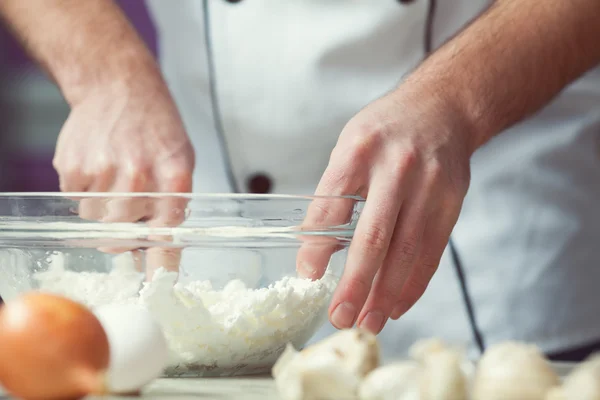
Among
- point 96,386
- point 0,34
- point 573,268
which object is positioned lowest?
point 0,34

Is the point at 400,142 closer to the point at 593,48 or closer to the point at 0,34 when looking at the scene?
the point at 593,48

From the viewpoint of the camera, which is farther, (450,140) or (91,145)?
(91,145)

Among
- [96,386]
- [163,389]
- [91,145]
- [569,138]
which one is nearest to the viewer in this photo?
[96,386]

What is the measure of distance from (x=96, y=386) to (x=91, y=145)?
486mm

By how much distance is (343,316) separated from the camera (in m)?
0.58

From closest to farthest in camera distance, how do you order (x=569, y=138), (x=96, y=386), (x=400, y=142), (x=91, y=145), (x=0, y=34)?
1. (x=96, y=386)
2. (x=400, y=142)
3. (x=91, y=145)
4. (x=569, y=138)
5. (x=0, y=34)

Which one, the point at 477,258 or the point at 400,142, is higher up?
the point at 400,142

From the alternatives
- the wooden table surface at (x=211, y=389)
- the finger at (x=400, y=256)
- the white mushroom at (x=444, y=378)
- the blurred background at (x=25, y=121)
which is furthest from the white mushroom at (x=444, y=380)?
the blurred background at (x=25, y=121)

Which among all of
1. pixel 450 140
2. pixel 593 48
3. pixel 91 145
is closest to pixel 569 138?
pixel 593 48

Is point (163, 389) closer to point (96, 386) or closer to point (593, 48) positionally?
A: point (96, 386)

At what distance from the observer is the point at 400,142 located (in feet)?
2.11

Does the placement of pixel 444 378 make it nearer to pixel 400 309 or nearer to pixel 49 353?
pixel 49 353

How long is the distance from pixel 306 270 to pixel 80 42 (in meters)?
0.53

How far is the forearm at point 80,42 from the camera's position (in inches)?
35.5
